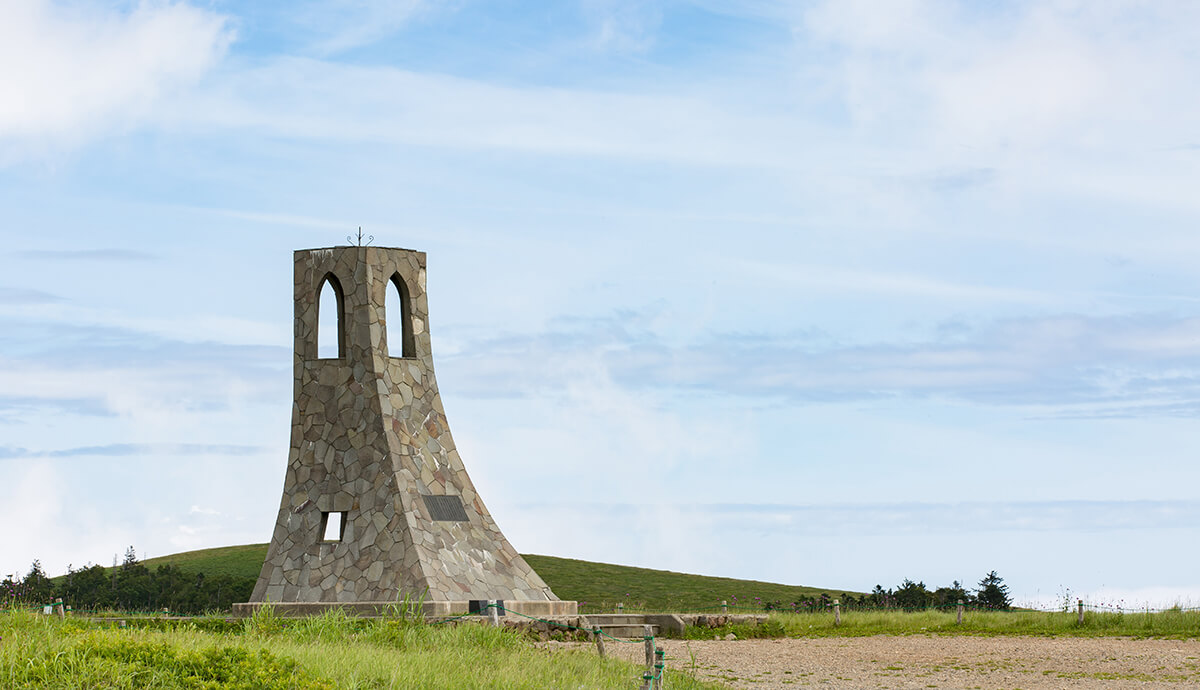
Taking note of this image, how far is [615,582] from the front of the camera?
4453 centimetres

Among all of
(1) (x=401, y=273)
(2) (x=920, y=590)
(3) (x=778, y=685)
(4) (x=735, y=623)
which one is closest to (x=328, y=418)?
(1) (x=401, y=273)

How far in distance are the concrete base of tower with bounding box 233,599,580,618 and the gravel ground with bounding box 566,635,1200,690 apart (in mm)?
2087

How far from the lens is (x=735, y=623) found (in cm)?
2427

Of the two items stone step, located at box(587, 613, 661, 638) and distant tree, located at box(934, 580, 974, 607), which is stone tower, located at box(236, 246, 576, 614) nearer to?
stone step, located at box(587, 613, 661, 638)

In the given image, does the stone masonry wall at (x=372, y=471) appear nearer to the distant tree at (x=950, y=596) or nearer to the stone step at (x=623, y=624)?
the stone step at (x=623, y=624)

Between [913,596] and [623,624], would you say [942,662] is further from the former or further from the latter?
[913,596]

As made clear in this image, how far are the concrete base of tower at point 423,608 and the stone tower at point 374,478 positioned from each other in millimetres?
39

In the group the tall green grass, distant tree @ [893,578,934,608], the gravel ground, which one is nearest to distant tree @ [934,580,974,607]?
distant tree @ [893,578,934,608]

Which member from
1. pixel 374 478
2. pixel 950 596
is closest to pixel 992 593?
pixel 950 596

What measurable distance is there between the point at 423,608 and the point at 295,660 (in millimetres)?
10805

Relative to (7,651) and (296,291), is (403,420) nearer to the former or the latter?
(296,291)

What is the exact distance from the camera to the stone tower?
22562mm

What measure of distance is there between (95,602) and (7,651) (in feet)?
79.8

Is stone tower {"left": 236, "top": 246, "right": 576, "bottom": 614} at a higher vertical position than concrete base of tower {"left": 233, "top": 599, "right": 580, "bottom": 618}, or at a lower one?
higher
